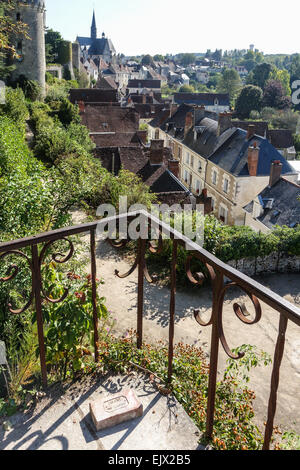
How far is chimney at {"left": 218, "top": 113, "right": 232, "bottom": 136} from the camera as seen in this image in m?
28.6

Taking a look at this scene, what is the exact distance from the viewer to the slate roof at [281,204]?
19328 millimetres

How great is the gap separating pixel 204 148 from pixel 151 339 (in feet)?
80.2

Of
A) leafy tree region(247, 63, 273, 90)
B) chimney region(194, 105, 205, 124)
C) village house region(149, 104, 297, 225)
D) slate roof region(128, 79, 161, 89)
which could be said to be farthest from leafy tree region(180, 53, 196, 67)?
village house region(149, 104, 297, 225)

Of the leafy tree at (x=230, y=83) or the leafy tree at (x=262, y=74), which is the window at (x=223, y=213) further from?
the leafy tree at (x=230, y=83)

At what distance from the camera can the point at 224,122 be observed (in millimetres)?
28891

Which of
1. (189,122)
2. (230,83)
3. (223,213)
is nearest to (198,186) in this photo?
(223,213)

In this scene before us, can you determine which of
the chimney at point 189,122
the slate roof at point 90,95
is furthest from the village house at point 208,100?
the chimney at point 189,122

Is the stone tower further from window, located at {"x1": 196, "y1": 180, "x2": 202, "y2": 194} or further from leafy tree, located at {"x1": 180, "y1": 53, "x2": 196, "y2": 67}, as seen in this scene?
leafy tree, located at {"x1": 180, "y1": 53, "x2": 196, "y2": 67}

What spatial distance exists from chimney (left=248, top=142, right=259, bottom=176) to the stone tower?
2019cm

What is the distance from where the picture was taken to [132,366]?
10.5ft

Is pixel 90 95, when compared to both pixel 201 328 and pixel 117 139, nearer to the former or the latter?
pixel 117 139

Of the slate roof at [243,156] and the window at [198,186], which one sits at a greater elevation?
the slate roof at [243,156]

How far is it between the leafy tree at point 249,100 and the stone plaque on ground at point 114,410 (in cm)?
7819
